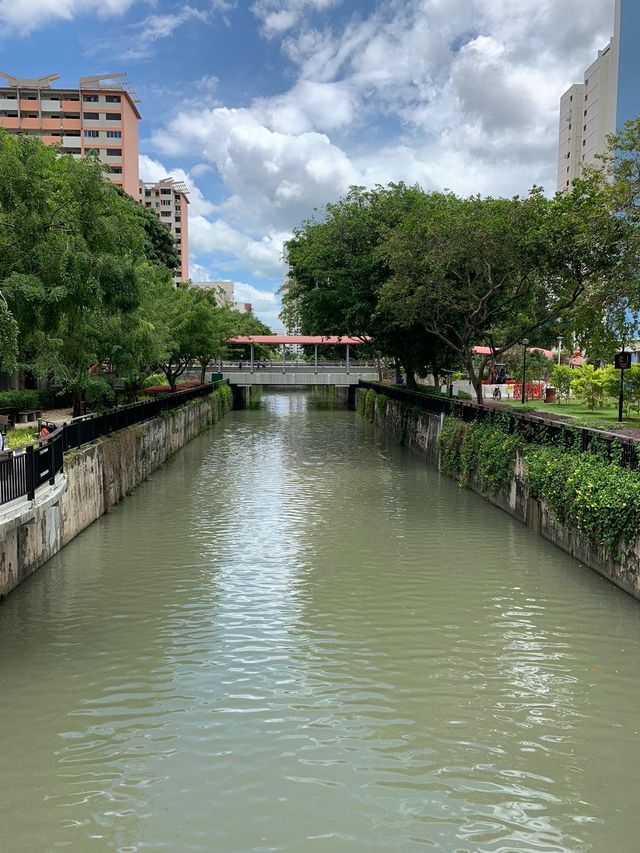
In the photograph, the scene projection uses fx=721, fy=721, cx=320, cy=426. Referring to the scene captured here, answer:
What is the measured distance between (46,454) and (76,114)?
76.2 m

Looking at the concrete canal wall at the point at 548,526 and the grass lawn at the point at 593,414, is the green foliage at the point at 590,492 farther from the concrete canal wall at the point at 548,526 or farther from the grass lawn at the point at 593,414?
the grass lawn at the point at 593,414

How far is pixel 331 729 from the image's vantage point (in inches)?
296

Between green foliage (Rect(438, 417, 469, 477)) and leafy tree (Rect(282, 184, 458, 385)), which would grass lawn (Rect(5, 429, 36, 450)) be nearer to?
green foliage (Rect(438, 417, 469, 477))

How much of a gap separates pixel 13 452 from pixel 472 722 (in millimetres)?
7541

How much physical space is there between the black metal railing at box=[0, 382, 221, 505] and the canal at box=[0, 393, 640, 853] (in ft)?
5.85

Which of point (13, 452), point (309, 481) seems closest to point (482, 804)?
point (13, 452)

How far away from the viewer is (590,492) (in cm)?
1239

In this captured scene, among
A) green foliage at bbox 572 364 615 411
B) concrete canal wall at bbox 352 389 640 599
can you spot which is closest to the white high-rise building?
green foliage at bbox 572 364 615 411

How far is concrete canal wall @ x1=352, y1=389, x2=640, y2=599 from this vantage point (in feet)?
38.1

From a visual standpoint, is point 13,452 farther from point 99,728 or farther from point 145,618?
point 99,728

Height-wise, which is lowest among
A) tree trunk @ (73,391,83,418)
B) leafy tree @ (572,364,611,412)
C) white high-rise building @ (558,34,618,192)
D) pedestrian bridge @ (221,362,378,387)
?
tree trunk @ (73,391,83,418)

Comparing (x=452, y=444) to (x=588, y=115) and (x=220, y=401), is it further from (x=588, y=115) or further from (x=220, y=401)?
(x=588, y=115)

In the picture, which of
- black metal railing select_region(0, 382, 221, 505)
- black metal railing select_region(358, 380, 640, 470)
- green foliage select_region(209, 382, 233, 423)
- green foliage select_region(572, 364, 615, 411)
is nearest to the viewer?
black metal railing select_region(0, 382, 221, 505)

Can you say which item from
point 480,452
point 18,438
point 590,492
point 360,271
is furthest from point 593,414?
point 18,438
